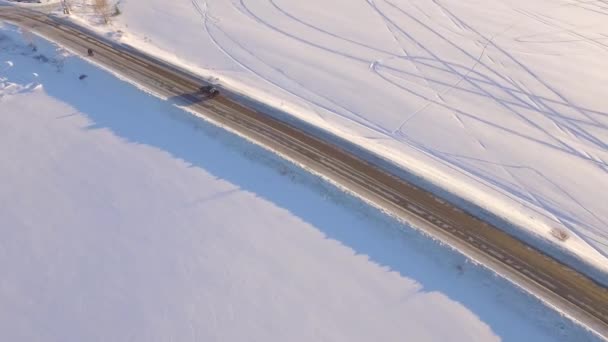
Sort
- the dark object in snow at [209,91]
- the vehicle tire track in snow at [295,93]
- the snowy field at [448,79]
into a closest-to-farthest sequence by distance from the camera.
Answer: the snowy field at [448,79] → the vehicle tire track in snow at [295,93] → the dark object in snow at [209,91]

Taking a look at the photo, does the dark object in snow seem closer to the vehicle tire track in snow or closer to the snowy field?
the snowy field

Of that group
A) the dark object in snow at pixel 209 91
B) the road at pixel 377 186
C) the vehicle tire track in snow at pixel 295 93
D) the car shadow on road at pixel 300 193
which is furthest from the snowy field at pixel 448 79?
the car shadow on road at pixel 300 193

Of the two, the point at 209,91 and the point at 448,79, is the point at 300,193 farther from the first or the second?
the point at 448,79

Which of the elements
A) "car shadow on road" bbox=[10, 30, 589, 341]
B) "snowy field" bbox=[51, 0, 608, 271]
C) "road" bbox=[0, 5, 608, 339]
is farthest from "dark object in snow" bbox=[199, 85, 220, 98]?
"snowy field" bbox=[51, 0, 608, 271]

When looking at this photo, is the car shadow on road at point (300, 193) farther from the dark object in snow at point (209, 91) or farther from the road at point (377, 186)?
the road at point (377, 186)

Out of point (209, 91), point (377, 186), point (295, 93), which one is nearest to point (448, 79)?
point (295, 93)
